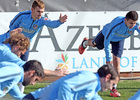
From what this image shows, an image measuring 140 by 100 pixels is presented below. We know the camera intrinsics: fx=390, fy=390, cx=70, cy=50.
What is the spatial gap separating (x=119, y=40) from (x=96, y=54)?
135 centimetres

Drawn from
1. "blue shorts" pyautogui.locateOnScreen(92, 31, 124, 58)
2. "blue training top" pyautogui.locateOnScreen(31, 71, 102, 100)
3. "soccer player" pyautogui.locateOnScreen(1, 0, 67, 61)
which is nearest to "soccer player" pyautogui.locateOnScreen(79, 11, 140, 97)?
"blue shorts" pyautogui.locateOnScreen(92, 31, 124, 58)

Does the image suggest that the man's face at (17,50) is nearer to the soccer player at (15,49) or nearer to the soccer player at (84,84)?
the soccer player at (15,49)

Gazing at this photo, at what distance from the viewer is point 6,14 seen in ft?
30.3

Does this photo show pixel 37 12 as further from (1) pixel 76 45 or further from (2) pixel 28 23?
(1) pixel 76 45

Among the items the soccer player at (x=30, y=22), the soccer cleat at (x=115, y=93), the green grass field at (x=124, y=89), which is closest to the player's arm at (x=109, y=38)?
the soccer cleat at (x=115, y=93)

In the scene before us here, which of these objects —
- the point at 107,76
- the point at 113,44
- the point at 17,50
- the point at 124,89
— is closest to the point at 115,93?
the point at 124,89

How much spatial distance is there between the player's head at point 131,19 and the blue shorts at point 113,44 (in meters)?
0.62

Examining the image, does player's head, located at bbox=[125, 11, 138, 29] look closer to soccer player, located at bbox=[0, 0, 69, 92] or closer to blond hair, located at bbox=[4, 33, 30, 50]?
soccer player, located at bbox=[0, 0, 69, 92]

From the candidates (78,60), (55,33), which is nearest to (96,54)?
(78,60)

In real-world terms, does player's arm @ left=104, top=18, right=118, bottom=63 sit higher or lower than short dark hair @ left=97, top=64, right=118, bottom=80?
higher

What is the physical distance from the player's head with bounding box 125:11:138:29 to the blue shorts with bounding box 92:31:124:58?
0.62 metres

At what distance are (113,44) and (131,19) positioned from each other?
0.91m

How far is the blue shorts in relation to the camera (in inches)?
322

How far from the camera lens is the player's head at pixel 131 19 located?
743 cm
